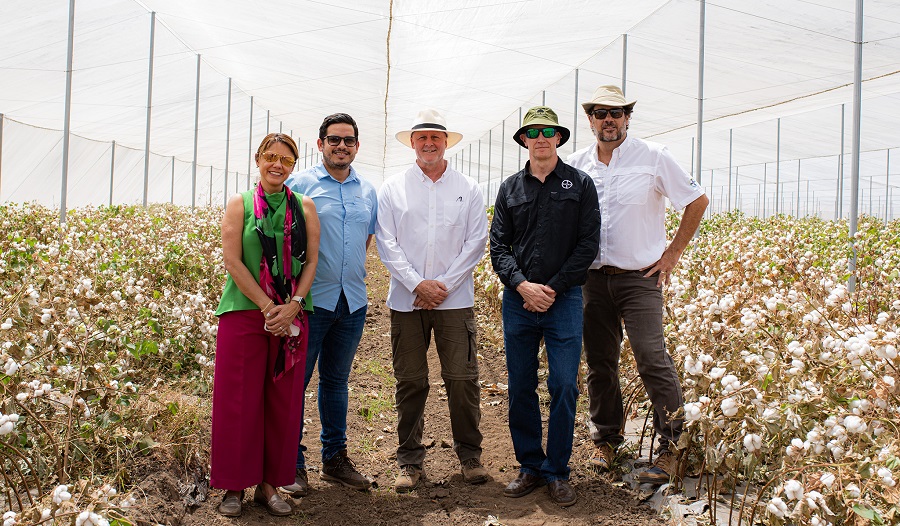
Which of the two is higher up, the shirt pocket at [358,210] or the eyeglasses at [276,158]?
the eyeglasses at [276,158]

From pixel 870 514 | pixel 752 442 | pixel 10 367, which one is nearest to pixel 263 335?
pixel 10 367

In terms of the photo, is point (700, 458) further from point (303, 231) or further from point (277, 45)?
point (277, 45)

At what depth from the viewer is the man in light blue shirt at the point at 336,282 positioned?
3.79 metres

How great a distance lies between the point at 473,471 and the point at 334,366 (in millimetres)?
979

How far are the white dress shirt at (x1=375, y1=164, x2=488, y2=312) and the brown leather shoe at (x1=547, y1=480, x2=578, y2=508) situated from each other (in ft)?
3.47

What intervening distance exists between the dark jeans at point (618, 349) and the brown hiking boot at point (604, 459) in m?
0.04

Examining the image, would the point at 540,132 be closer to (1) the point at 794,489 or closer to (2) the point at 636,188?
(2) the point at 636,188

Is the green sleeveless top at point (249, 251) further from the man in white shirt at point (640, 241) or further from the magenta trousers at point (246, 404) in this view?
the man in white shirt at point (640, 241)

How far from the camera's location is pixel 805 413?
2.72m

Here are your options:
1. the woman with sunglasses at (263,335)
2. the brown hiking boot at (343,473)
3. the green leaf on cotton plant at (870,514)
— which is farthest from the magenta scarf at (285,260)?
the green leaf on cotton plant at (870,514)

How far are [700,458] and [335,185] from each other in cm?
235

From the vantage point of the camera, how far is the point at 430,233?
396cm

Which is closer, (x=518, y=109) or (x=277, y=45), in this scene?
(x=277, y=45)

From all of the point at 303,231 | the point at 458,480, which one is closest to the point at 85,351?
the point at 303,231
